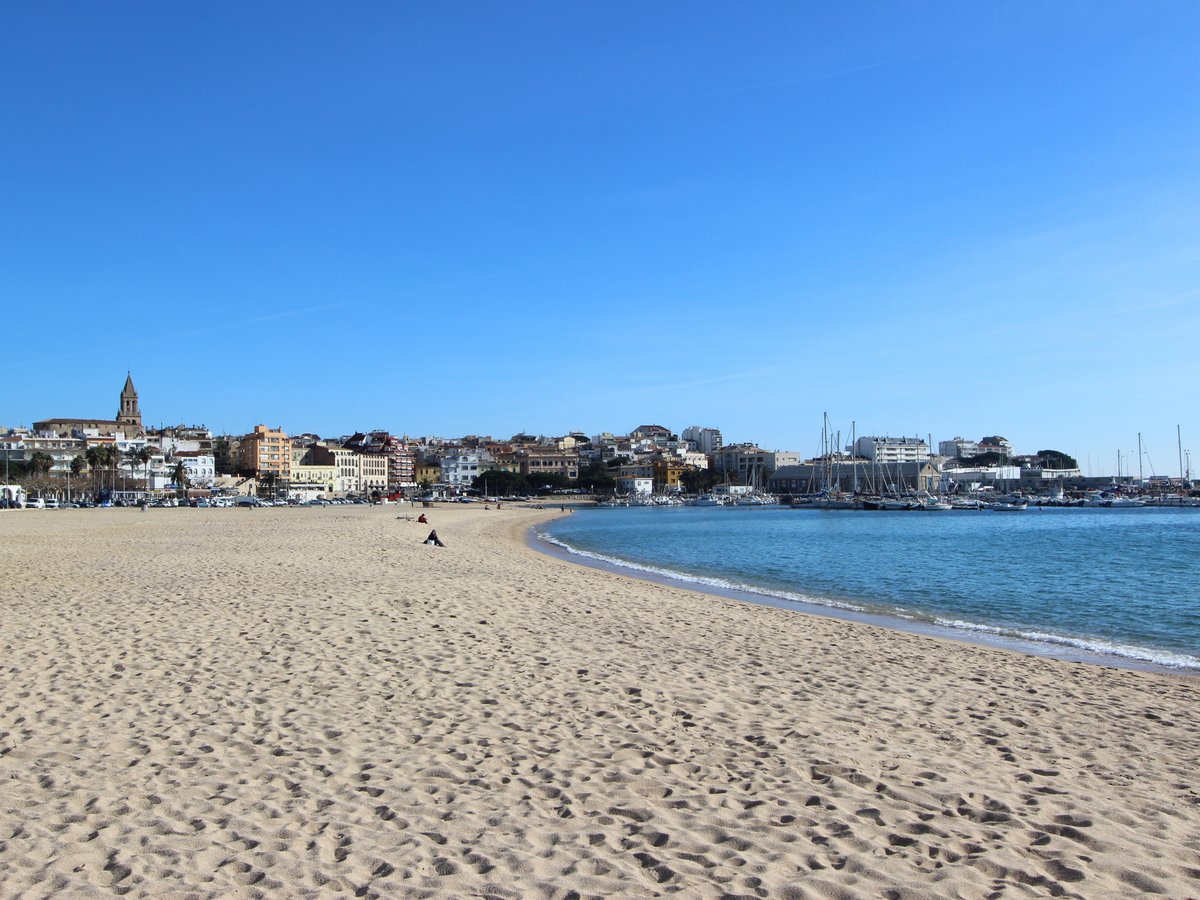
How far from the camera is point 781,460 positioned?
192m

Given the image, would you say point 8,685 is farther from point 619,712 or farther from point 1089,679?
point 1089,679

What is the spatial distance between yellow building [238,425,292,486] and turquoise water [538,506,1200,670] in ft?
375

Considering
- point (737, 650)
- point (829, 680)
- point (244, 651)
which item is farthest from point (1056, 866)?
point (244, 651)

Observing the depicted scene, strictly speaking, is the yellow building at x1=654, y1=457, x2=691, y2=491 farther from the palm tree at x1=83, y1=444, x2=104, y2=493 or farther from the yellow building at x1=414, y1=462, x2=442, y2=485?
the palm tree at x1=83, y1=444, x2=104, y2=493

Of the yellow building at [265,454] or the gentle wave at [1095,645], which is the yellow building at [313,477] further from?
the gentle wave at [1095,645]

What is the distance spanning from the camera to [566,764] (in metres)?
6.07

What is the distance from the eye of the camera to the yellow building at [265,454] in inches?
5856

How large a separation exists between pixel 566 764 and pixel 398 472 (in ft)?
555

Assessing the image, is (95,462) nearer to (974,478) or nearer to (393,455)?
(393,455)

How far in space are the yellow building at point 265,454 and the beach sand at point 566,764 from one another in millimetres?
144110

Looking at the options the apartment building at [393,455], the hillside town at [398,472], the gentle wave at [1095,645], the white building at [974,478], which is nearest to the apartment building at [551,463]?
the hillside town at [398,472]

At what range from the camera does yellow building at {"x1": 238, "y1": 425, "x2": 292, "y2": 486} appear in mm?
148750

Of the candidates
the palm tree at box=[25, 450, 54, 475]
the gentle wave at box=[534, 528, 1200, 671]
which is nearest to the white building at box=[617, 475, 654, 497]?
the palm tree at box=[25, 450, 54, 475]

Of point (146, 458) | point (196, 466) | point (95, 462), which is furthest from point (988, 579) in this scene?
point (196, 466)
